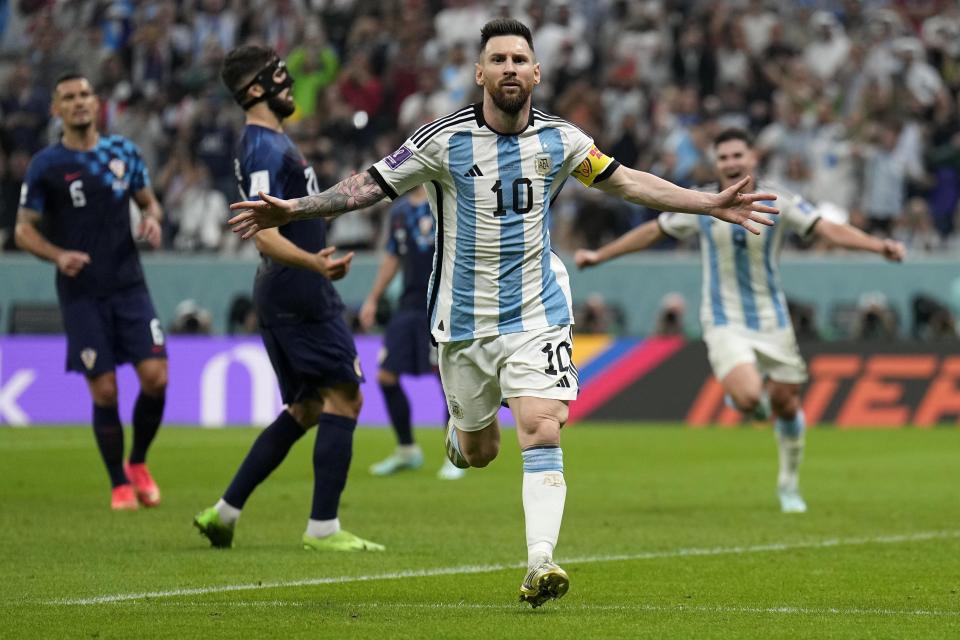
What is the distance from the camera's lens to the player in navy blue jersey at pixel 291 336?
9.06 meters

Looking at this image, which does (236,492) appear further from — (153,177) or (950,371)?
(153,177)

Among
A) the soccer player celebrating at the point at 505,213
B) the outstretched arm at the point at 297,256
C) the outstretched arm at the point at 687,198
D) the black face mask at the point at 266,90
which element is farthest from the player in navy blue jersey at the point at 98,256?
the outstretched arm at the point at 687,198

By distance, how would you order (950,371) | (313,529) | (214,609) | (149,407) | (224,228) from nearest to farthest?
1. (214,609)
2. (313,529)
3. (149,407)
4. (950,371)
5. (224,228)

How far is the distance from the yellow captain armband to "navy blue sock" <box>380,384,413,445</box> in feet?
24.4

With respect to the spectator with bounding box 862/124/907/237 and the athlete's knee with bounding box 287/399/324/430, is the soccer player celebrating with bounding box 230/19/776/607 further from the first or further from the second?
the spectator with bounding box 862/124/907/237

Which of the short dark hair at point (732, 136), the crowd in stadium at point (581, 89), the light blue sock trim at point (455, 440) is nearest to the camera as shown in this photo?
the light blue sock trim at point (455, 440)

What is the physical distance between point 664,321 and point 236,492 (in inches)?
509

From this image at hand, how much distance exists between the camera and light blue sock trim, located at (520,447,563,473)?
23.4 feet

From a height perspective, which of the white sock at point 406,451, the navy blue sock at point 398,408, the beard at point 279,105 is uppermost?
the beard at point 279,105

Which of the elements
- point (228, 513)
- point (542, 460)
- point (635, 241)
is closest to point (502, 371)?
point (542, 460)

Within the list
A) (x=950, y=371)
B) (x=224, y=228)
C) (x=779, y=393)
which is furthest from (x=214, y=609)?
(x=224, y=228)

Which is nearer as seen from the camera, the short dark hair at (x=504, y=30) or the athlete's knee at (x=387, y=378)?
the short dark hair at (x=504, y=30)

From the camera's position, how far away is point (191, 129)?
951 inches

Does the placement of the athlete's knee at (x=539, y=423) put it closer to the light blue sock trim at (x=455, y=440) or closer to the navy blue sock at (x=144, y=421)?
the light blue sock trim at (x=455, y=440)
